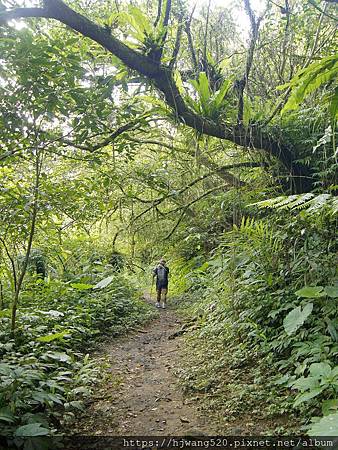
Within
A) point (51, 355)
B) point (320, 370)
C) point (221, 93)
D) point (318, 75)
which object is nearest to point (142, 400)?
point (51, 355)

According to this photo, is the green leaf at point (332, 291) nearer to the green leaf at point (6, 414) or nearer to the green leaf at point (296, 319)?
the green leaf at point (296, 319)

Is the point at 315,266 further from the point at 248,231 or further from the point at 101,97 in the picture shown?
the point at 101,97

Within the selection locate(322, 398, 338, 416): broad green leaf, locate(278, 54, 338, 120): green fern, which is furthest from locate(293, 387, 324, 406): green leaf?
locate(278, 54, 338, 120): green fern

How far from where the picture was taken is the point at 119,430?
11.3 feet

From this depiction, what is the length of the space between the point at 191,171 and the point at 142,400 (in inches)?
219

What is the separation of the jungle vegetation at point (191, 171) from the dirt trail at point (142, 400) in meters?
0.22

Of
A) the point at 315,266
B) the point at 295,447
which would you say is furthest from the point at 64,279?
the point at 295,447

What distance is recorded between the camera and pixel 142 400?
4.13 meters

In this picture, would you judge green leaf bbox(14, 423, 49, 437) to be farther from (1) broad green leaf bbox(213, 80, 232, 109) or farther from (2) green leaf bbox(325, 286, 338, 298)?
(1) broad green leaf bbox(213, 80, 232, 109)

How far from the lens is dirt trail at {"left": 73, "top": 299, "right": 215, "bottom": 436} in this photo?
343cm

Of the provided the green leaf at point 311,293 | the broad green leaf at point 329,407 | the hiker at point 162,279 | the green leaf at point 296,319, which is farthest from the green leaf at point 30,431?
the hiker at point 162,279

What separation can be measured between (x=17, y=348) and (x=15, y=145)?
94.0 inches

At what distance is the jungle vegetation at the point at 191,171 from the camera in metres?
3.39

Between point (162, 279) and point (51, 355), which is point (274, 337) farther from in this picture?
point (162, 279)
